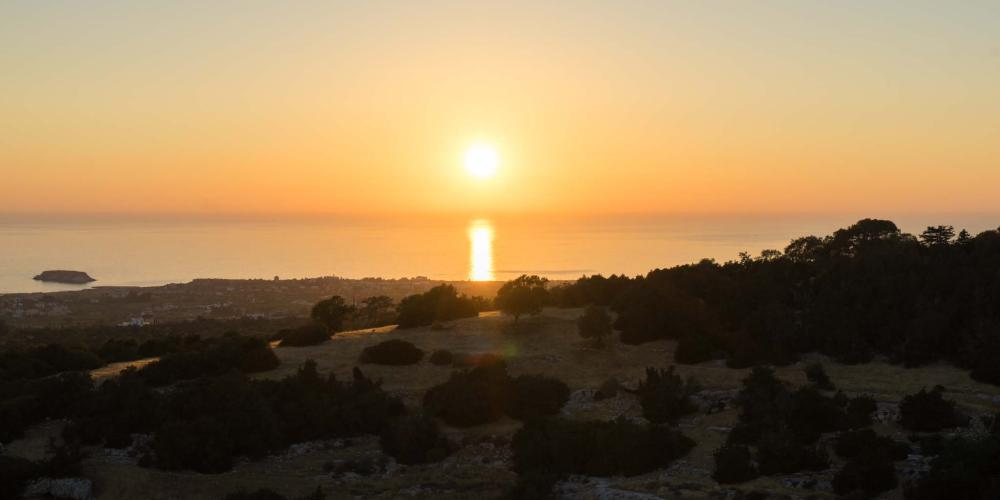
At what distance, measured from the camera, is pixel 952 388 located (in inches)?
939

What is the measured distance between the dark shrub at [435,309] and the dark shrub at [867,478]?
25399 millimetres

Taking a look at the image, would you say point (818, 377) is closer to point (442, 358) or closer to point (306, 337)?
point (442, 358)

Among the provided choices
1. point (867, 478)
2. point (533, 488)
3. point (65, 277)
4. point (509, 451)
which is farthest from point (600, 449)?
point (65, 277)

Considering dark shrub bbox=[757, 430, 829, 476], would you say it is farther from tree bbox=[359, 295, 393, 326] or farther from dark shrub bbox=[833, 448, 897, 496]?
tree bbox=[359, 295, 393, 326]

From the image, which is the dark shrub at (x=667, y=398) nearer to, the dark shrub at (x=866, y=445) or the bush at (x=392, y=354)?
the dark shrub at (x=866, y=445)

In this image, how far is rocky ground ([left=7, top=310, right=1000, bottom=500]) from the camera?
18.0m

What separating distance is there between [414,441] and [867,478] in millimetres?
11658

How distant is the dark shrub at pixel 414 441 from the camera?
833 inches

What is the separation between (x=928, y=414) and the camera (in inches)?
782

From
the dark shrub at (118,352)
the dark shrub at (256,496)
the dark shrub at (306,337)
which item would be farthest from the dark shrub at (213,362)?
the dark shrub at (256,496)

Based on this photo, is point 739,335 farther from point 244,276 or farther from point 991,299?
point 244,276

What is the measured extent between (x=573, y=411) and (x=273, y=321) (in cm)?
3597

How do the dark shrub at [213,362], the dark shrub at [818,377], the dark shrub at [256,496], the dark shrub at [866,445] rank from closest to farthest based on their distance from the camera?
the dark shrub at [256,496], the dark shrub at [866,445], the dark shrub at [818,377], the dark shrub at [213,362]

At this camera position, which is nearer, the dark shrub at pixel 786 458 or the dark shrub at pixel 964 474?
the dark shrub at pixel 964 474
